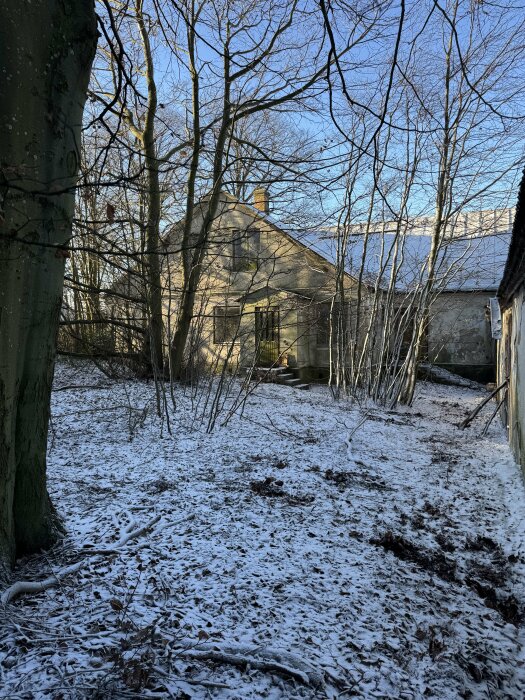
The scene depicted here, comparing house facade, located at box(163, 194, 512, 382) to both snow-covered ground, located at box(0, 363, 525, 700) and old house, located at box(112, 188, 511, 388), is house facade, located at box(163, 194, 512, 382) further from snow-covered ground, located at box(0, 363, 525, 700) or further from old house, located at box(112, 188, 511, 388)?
snow-covered ground, located at box(0, 363, 525, 700)

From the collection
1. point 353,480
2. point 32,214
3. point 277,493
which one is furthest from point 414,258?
point 32,214

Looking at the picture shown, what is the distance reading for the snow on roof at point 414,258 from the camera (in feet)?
36.8

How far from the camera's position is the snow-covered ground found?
6.53 feet

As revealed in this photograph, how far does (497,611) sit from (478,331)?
1821cm

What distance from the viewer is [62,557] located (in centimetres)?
272

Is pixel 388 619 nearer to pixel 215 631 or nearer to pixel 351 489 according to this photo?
pixel 215 631

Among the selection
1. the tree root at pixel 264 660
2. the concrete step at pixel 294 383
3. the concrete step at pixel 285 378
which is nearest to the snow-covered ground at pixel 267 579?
the tree root at pixel 264 660

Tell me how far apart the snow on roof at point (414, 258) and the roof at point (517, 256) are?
381 centimetres

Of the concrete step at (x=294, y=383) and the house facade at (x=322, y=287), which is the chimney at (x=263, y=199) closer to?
the house facade at (x=322, y=287)

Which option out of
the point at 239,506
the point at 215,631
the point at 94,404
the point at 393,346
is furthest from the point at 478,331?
the point at 215,631

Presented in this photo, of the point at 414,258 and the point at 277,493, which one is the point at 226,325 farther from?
the point at 414,258

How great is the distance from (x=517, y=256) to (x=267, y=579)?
4561 millimetres

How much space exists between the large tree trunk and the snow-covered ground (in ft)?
1.69

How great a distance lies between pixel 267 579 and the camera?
9.10 feet
